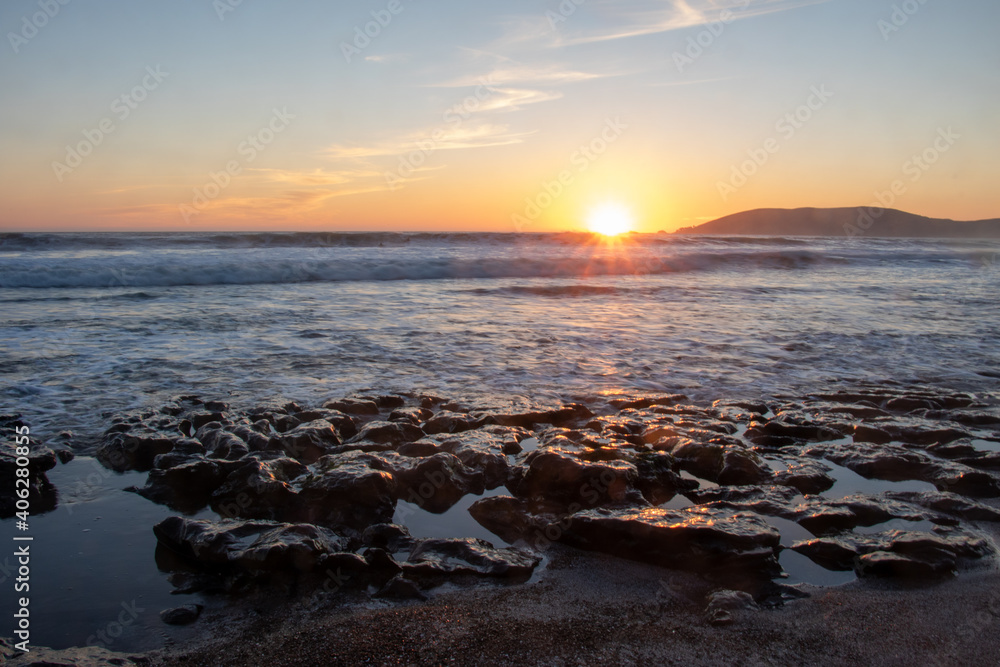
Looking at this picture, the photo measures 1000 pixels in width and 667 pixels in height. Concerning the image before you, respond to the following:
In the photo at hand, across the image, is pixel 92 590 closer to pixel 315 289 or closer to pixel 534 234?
pixel 315 289

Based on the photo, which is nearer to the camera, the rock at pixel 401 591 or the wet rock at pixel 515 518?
the rock at pixel 401 591

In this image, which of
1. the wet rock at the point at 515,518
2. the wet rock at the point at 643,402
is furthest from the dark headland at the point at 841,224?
the wet rock at the point at 515,518

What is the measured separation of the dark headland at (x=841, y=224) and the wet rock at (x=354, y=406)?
49328mm

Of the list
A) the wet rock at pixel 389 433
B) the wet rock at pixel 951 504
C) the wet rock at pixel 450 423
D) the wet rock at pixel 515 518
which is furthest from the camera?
the wet rock at pixel 450 423

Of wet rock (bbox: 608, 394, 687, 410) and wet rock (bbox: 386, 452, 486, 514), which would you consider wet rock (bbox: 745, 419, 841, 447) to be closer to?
wet rock (bbox: 608, 394, 687, 410)

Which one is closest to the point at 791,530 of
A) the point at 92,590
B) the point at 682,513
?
the point at 682,513

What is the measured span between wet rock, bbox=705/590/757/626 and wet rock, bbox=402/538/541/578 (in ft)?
2.10

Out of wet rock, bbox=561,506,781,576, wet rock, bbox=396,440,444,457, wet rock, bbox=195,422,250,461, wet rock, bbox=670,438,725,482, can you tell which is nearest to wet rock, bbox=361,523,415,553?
wet rock, bbox=561,506,781,576

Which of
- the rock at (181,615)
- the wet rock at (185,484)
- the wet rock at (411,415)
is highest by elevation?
the wet rock at (411,415)

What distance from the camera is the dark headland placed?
51.1m

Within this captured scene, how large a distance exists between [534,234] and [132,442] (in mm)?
27845

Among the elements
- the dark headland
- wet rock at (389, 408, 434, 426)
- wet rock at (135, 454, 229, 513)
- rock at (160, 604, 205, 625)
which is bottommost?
rock at (160, 604, 205, 625)

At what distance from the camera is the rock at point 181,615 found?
1.99m

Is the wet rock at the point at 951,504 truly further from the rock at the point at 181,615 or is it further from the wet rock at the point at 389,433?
the rock at the point at 181,615
